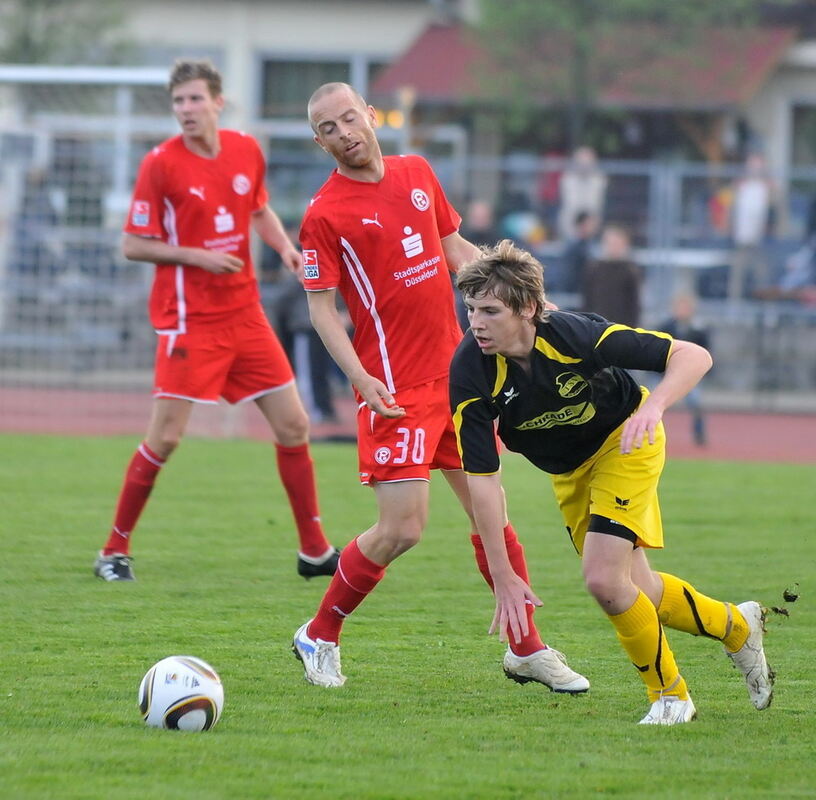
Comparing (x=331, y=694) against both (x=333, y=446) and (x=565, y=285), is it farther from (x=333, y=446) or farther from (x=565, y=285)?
(x=565, y=285)

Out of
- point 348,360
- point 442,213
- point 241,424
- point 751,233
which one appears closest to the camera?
point 348,360

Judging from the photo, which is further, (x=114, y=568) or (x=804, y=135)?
(x=804, y=135)

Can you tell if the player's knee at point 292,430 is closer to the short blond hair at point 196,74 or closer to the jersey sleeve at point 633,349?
the short blond hair at point 196,74

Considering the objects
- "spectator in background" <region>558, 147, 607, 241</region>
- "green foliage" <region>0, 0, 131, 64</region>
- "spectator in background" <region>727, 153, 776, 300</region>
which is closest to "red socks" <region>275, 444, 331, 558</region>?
"spectator in background" <region>558, 147, 607, 241</region>

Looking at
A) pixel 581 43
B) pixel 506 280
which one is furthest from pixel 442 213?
pixel 581 43

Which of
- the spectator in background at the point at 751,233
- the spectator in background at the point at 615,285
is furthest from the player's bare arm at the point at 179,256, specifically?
the spectator in background at the point at 751,233

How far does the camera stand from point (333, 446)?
13.8 metres

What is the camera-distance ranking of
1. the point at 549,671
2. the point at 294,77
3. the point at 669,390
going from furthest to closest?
the point at 294,77 < the point at 549,671 < the point at 669,390

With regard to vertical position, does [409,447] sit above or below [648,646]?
above

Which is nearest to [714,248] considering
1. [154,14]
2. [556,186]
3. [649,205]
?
[649,205]

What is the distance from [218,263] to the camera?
754cm

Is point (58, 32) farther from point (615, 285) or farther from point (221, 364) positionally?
point (221, 364)

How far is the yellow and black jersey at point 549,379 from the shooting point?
4992 mm

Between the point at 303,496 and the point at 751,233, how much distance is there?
1226cm
